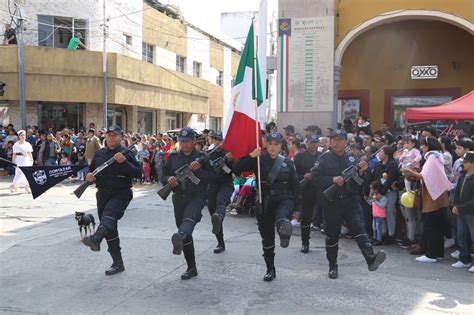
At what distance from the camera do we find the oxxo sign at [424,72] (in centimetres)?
1647

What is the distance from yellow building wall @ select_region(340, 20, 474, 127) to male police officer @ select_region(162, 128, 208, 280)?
12.2 metres

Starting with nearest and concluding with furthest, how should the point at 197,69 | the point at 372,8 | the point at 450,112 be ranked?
the point at 450,112, the point at 372,8, the point at 197,69

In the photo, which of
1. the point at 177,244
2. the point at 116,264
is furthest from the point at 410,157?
the point at 116,264

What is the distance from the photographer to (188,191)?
238 inches

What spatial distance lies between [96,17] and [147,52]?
4.53 m

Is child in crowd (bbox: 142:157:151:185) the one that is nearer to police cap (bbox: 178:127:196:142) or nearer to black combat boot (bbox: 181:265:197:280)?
police cap (bbox: 178:127:196:142)

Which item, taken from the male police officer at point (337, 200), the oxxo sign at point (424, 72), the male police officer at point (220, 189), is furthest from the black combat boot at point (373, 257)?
the oxxo sign at point (424, 72)

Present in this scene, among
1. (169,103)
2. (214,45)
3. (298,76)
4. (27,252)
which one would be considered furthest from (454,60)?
(214,45)

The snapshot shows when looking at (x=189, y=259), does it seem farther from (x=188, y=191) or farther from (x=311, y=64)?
(x=311, y=64)

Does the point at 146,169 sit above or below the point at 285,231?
below

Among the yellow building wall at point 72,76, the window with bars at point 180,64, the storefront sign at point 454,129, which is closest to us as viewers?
the storefront sign at point 454,129

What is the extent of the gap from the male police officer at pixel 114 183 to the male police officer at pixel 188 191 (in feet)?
1.64

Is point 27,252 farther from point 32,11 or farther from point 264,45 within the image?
point 32,11

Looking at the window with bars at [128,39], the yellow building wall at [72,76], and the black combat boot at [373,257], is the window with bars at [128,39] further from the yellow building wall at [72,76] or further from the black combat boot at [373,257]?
the black combat boot at [373,257]
